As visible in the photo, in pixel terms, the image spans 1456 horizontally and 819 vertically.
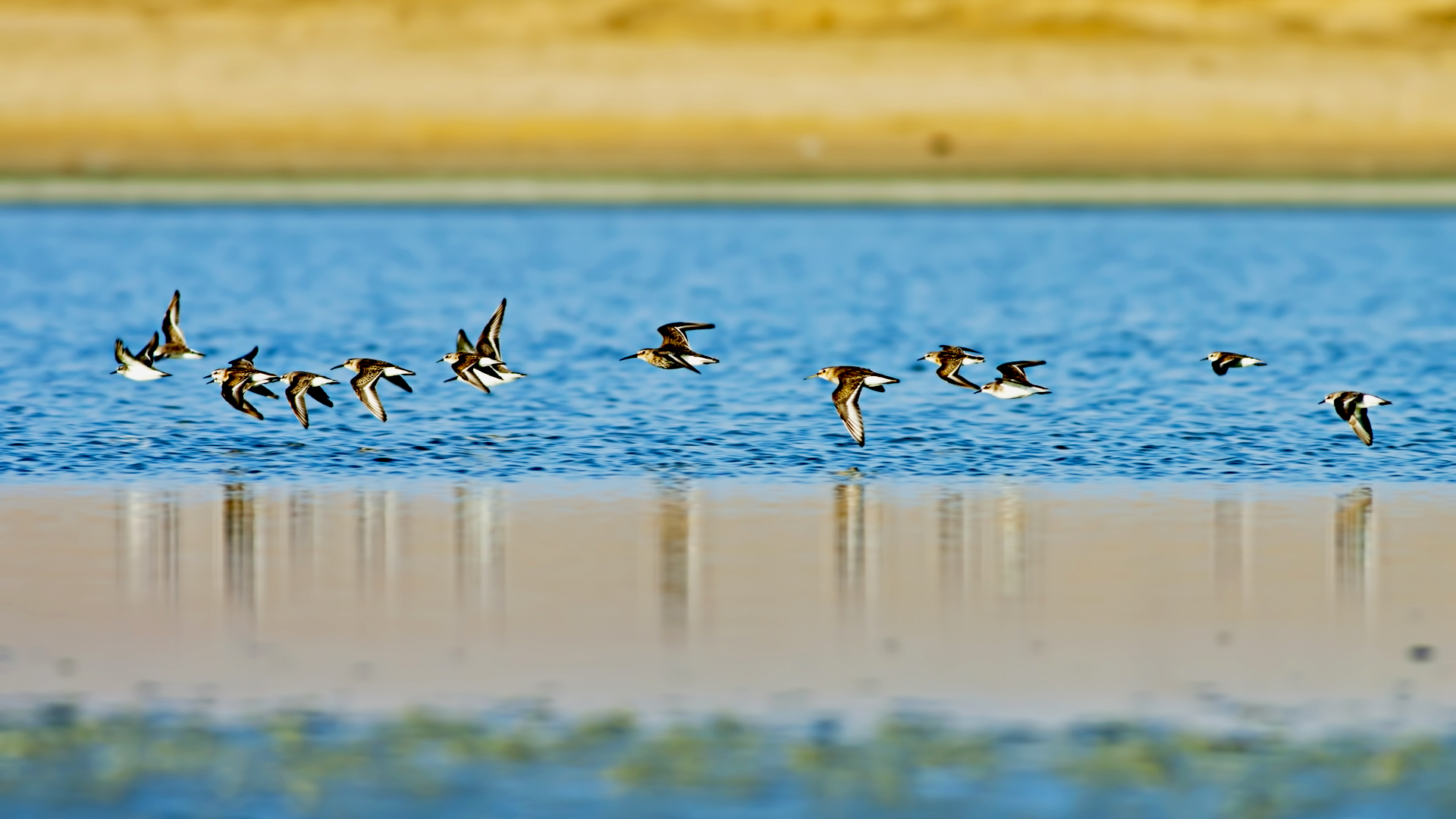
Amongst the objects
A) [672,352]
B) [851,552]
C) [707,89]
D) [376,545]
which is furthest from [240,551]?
[707,89]

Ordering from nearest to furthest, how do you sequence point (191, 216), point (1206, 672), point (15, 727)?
point (15, 727), point (1206, 672), point (191, 216)

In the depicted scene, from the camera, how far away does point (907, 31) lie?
66688 millimetres

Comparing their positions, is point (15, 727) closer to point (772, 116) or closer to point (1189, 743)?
point (1189, 743)

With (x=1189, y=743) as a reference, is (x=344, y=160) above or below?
above

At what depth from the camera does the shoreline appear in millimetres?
48219

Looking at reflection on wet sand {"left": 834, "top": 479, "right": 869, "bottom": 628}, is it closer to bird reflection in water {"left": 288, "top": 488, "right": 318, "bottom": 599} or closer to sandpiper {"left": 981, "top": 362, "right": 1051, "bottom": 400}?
sandpiper {"left": 981, "top": 362, "right": 1051, "bottom": 400}

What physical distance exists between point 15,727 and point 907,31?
60215mm

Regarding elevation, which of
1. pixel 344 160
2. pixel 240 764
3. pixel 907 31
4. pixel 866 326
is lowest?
pixel 240 764

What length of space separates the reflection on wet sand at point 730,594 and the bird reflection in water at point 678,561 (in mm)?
24

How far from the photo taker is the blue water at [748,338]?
15234 millimetres

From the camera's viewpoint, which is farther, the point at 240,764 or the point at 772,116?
the point at 772,116

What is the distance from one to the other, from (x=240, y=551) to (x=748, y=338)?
13695 millimetres

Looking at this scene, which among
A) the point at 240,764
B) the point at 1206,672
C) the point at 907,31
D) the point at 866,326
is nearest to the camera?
the point at 240,764

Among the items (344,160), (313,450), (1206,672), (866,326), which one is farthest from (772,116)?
(1206,672)
